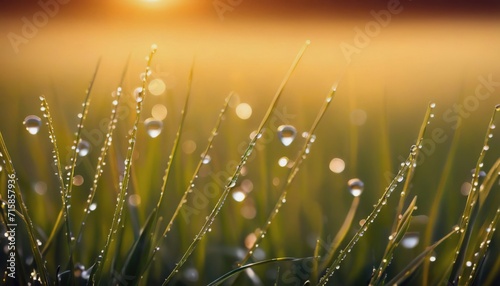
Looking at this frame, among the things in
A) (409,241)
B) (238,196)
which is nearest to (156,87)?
(238,196)

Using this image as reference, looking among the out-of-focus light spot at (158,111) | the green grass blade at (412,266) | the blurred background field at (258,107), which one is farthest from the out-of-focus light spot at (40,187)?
the green grass blade at (412,266)

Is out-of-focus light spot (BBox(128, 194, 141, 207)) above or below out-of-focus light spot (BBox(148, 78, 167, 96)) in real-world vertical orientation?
below

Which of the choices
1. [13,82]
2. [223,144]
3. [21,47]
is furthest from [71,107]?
[223,144]

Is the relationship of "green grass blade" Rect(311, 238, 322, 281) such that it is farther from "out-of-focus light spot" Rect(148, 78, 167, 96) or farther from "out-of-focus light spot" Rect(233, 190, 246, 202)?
"out-of-focus light spot" Rect(148, 78, 167, 96)

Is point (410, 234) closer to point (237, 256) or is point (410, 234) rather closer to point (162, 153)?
point (237, 256)

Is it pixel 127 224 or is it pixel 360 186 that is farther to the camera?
pixel 360 186

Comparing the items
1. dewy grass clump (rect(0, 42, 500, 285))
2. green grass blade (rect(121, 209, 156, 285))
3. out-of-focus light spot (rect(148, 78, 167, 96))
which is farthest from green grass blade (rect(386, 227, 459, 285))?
out-of-focus light spot (rect(148, 78, 167, 96))

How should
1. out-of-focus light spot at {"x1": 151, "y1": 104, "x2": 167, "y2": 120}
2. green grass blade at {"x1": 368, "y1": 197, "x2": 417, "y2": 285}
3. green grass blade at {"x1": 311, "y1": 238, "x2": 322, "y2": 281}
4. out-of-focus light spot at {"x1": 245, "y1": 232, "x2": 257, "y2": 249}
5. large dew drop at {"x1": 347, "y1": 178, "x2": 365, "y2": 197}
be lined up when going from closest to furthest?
1. green grass blade at {"x1": 368, "y1": 197, "x2": 417, "y2": 285}
2. green grass blade at {"x1": 311, "y1": 238, "x2": 322, "y2": 281}
3. out-of-focus light spot at {"x1": 245, "y1": 232, "x2": 257, "y2": 249}
4. large dew drop at {"x1": 347, "y1": 178, "x2": 365, "y2": 197}
5. out-of-focus light spot at {"x1": 151, "y1": 104, "x2": 167, "y2": 120}
